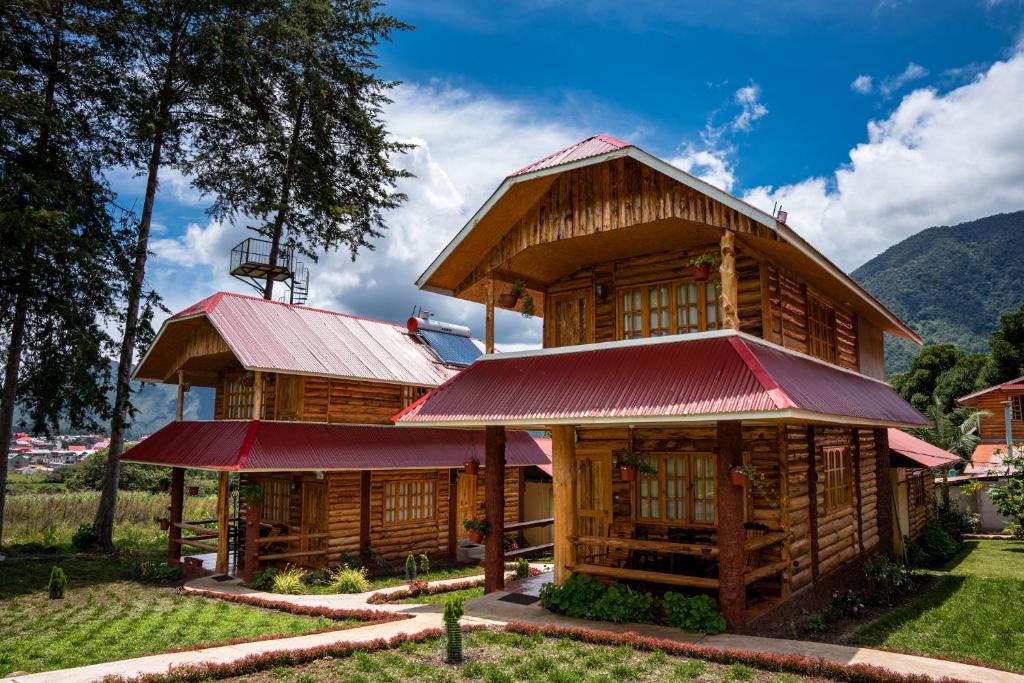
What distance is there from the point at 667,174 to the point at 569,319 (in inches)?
179

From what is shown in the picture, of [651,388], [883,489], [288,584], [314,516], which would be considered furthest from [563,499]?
[883,489]

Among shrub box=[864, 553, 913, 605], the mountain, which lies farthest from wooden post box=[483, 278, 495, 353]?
the mountain

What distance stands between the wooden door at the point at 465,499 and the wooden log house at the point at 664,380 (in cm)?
906

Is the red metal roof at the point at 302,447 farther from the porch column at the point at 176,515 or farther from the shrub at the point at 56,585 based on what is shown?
the shrub at the point at 56,585

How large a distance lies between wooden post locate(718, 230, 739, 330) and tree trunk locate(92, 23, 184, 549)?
2098cm

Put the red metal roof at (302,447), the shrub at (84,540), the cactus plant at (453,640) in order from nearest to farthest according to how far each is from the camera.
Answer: the cactus plant at (453,640), the red metal roof at (302,447), the shrub at (84,540)

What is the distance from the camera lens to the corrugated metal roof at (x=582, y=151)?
13.6 metres

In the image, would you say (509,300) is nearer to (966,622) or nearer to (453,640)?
(453,640)

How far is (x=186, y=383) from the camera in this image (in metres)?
23.3

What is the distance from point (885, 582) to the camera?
50.5 feet

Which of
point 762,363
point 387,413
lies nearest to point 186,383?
point 387,413

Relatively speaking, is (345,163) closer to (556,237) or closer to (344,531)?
(344,531)

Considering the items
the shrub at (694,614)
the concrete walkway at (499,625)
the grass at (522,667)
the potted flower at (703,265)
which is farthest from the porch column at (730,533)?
the potted flower at (703,265)

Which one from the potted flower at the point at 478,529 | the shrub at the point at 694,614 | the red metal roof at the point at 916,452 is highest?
the red metal roof at the point at 916,452
